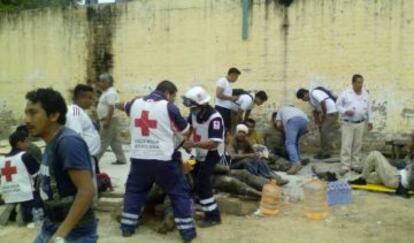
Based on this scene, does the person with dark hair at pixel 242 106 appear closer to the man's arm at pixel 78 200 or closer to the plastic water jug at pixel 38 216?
the plastic water jug at pixel 38 216

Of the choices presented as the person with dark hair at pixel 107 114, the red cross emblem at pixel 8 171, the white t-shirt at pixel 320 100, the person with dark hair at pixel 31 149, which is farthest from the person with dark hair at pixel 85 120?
the white t-shirt at pixel 320 100

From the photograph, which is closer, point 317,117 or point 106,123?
point 106,123

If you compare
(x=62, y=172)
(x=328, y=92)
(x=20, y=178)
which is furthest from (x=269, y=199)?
(x=62, y=172)

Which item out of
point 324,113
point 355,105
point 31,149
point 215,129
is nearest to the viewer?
point 215,129

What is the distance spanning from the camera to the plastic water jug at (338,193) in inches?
327

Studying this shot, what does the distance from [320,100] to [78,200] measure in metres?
8.64

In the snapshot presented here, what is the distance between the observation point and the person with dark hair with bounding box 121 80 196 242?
6629 millimetres

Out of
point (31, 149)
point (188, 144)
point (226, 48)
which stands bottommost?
point (31, 149)

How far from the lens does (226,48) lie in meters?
13.4

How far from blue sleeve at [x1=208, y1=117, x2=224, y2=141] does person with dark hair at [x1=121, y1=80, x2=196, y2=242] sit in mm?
447

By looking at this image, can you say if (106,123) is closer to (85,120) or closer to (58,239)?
(85,120)

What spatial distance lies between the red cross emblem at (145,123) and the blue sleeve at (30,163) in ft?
5.51

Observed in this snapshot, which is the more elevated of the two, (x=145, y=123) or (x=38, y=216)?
(x=145, y=123)

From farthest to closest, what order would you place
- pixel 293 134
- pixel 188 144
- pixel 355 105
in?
pixel 293 134 → pixel 355 105 → pixel 188 144
